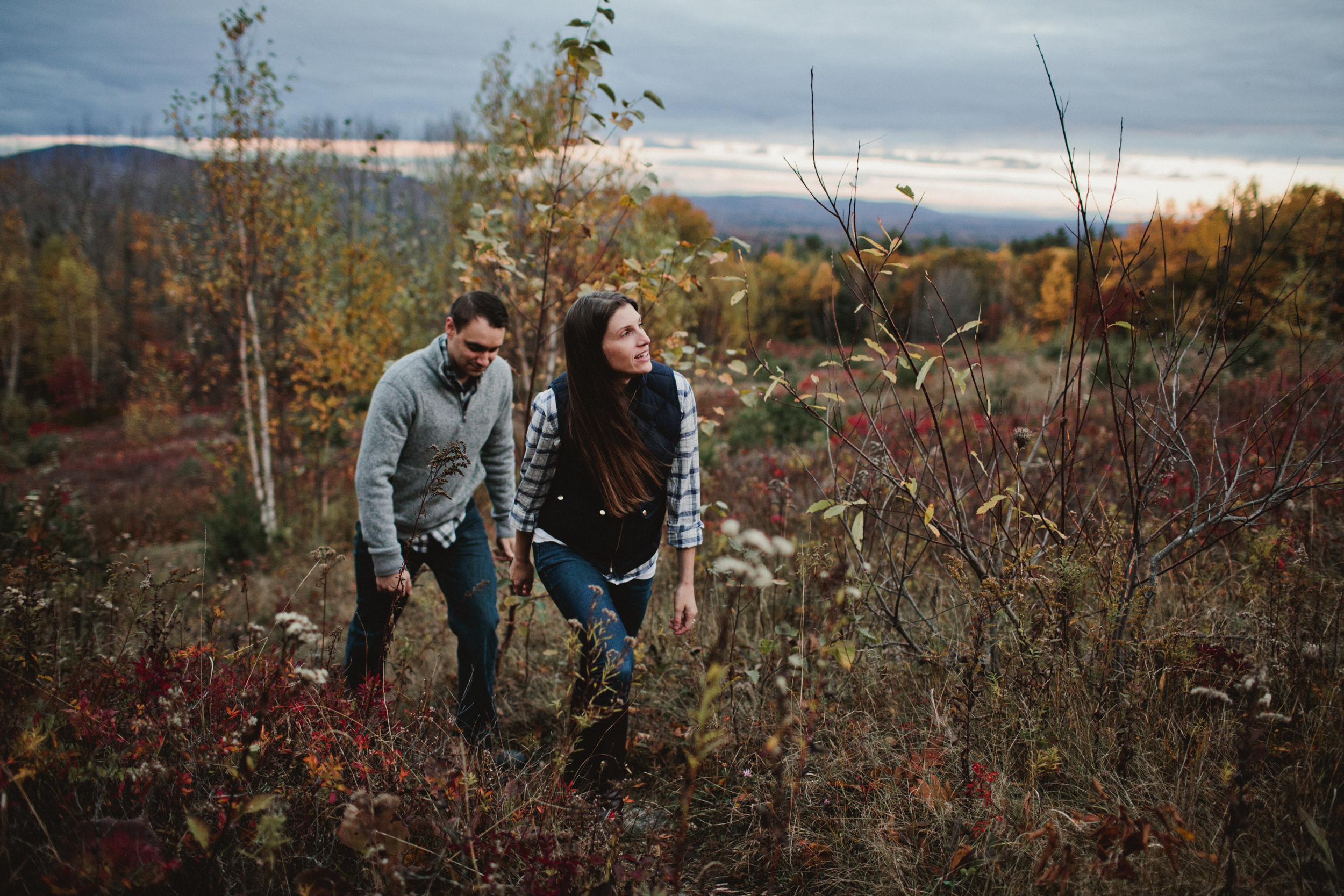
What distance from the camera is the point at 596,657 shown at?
1.97 m

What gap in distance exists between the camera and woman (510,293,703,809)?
7.23ft

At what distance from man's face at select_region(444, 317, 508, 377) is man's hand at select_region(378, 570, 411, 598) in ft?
2.84

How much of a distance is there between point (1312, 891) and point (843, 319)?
2524 centimetres

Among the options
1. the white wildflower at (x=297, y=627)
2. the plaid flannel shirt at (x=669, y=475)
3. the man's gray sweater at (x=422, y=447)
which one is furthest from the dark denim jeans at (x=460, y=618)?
the white wildflower at (x=297, y=627)

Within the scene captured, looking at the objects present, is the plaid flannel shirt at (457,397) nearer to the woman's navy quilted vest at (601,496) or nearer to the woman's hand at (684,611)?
the woman's navy quilted vest at (601,496)

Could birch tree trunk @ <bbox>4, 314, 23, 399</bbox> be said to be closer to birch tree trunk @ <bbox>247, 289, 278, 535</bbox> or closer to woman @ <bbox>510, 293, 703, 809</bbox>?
birch tree trunk @ <bbox>247, 289, 278, 535</bbox>

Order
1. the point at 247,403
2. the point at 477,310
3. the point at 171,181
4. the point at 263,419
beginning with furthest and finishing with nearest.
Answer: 1. the point at 171,181
2. the point at 247,403
3. the point at 263,419
4. the point at 477,310

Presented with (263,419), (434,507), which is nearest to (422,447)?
(434,507)

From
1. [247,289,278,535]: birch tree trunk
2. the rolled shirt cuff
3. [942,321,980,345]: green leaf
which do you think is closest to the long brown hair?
the rolled shirt cuff

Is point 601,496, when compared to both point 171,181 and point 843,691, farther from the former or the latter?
point 171,181

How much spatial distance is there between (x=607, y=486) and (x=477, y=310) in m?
0.95

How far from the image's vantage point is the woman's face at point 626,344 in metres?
2.22

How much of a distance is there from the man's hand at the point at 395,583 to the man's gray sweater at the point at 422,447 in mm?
19

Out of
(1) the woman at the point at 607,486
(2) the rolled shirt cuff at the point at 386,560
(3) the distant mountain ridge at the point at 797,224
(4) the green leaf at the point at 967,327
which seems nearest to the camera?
(4) the green leaf at the point at 967,327
